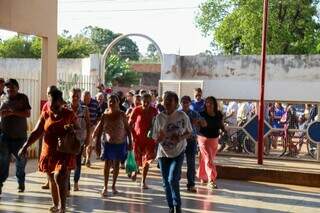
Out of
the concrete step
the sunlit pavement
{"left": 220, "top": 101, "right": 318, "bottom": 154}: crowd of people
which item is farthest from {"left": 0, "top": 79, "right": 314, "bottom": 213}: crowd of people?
{"left": 220, "top": 101, "right": 318, "bottom": 154}: crowd of people

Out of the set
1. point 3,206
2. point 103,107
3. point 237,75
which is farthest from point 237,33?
point 3,206

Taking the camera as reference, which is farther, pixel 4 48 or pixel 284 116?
pixel 4 48

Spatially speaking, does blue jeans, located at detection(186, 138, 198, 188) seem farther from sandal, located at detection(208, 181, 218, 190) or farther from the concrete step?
the concrete step

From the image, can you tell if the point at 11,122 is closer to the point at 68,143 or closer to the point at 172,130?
the point at 68,143

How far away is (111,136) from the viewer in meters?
8.77

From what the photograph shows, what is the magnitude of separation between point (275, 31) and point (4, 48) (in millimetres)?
24250

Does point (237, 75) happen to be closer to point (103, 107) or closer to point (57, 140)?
point (103, 107)

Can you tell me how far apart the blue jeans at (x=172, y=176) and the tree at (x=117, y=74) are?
1437 inches

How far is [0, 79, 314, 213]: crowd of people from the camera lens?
275 inches

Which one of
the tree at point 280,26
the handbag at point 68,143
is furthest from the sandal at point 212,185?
the tree at point 280,26

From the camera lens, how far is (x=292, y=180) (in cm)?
1075

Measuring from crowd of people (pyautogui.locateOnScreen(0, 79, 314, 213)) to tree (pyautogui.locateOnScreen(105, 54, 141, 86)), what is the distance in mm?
32948

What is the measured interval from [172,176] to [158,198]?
1753 millimetres

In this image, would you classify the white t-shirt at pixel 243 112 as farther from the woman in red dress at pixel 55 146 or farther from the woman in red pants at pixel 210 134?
the woman in red dress at pixel 55 146
